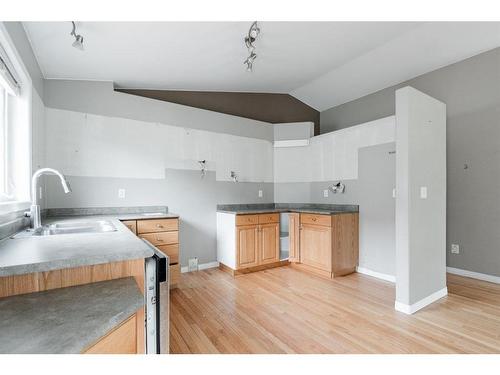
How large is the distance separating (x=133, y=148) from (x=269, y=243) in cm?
219

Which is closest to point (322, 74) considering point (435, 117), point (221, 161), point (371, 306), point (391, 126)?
point (391, 126)

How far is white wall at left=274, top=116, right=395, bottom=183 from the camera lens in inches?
127

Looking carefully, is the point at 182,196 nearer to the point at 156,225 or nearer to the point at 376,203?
the point at 156,225

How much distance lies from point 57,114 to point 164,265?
2637mm

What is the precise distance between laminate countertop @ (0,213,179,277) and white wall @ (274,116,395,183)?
9.95 ft

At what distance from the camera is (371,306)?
2426 mm

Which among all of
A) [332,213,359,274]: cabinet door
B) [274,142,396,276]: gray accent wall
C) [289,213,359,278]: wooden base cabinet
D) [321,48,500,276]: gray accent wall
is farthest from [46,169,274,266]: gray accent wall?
[321,48,500,276]: gray accent wall

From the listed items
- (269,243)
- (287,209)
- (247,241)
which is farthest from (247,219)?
(287,209)

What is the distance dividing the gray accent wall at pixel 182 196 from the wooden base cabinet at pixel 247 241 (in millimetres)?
223

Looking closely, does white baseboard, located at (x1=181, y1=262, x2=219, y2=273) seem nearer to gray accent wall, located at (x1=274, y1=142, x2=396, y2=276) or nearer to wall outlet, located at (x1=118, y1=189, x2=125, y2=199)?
wall outlet, located at (x1=118, y1=189, x2=125, y2=199)

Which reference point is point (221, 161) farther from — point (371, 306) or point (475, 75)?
point (475, 75)

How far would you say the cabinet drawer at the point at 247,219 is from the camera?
3.36 meters

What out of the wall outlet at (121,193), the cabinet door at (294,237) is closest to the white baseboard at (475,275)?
the cabinet door at (294,237)
